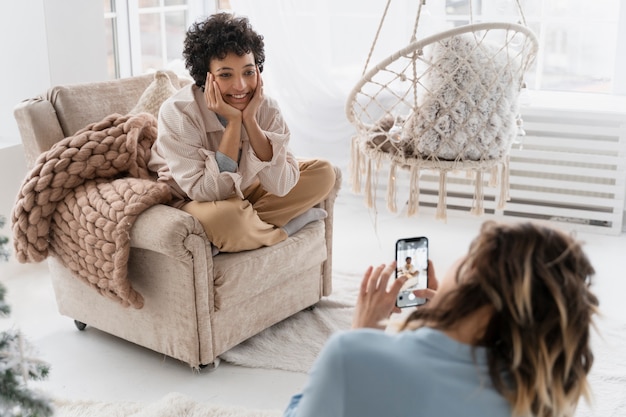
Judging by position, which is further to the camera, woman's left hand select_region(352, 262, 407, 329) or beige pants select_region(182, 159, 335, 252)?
beige pants select_region(182, 159, 335, 252)

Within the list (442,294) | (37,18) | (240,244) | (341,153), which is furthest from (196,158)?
(341,153)

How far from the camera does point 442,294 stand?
43.4 inches

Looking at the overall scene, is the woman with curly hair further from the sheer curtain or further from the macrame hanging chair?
the sheer curtain

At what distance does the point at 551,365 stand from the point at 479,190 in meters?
1.76

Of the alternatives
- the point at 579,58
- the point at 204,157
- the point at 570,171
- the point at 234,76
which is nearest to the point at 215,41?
the point at 234,76

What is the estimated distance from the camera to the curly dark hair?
A: 2596 mm

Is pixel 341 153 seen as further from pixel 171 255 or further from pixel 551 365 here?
pixel 551 365

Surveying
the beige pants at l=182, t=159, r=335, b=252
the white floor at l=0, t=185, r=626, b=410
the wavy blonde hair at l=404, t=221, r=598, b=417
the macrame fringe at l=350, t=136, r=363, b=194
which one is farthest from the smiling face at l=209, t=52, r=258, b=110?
the wavy blonde hair at l=404, t=221, r=598, b=417

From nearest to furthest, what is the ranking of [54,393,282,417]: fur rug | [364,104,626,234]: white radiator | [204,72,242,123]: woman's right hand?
[54,393,282,417]: fur rug, [204,72,242,123]: woman's right hand, [364,104,626,234]: white radiator

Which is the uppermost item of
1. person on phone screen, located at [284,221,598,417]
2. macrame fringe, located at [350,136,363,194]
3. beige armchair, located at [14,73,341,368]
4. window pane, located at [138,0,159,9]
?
window pane, located at [138,0,159,9]

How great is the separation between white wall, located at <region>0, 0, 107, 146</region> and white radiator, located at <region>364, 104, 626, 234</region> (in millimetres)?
1655

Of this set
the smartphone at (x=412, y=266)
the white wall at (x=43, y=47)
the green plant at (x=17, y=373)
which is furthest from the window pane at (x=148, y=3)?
the green plant at (x=17, y=373)

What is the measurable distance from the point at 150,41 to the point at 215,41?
1795 millimetres

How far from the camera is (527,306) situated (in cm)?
102
